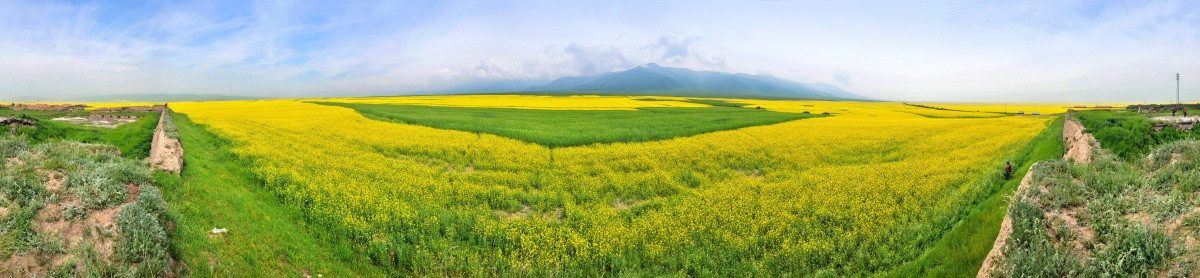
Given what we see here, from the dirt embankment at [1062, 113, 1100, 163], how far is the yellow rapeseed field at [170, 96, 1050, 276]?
2.04 m

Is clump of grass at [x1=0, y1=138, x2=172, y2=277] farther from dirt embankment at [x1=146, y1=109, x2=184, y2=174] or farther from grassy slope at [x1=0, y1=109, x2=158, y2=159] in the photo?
grassy slope at [x1=0, y1=109, x2=158, y2=159]

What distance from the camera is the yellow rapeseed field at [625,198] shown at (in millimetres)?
9539

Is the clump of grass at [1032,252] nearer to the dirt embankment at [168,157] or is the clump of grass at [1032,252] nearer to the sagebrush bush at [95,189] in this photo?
the sagebrush bush at [95,189]

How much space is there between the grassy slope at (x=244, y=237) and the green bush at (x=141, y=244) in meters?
0.38

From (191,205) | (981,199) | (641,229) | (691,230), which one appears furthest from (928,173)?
(191,205)

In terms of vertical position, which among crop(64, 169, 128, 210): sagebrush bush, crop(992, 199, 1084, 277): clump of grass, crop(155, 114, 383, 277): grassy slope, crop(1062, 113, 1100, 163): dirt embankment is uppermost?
crop(1062, 113, 1100, 163): dirt embankment

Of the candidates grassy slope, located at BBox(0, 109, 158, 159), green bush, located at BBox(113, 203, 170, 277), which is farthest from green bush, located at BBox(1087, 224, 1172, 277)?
grassy slope, located at BBox(0, 109, 158, 159)

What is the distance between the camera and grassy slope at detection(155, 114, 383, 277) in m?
7.98

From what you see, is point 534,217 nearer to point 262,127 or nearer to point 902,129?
point 262,127

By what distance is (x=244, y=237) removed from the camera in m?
9.08

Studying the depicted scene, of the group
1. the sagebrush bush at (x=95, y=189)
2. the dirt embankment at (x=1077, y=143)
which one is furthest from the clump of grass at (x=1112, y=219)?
the sagebrush bush at (x=95, y=189)

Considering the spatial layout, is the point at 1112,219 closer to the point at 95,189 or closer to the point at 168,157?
the point at 95,189

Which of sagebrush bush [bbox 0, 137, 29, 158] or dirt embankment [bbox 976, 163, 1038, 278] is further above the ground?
sagebrush bush [bbox 0, 137, 29, 158]

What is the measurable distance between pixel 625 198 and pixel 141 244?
10.5 meters
